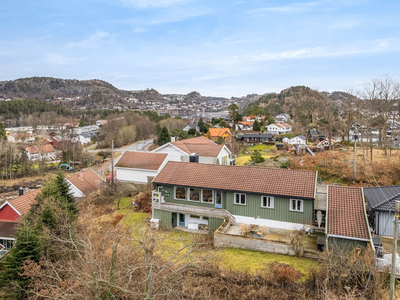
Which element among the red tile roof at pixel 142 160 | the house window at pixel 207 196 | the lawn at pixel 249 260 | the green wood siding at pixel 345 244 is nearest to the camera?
the green wood siding at pixel 345 244

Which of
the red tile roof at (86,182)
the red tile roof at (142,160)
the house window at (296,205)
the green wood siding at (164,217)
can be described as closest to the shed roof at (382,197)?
the house window at (296,205)

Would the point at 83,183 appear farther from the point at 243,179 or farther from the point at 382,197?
the point at 382,197

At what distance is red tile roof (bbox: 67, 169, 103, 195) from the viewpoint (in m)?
28.1

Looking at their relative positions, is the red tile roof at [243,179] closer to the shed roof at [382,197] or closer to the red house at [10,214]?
the shed roof at [382,197]

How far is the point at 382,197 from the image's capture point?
15.2 meters

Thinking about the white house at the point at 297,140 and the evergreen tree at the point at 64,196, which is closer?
the evergreen tree at the point at 64,196

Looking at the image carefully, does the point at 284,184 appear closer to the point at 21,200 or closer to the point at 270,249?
the point at 270,249

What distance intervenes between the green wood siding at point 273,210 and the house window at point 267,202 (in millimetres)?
176

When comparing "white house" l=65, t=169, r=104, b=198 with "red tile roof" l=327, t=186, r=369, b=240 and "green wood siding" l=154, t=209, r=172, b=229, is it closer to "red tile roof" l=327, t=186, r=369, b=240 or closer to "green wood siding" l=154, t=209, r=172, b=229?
"green wood siding" l=154, t=209, r=172, b=229

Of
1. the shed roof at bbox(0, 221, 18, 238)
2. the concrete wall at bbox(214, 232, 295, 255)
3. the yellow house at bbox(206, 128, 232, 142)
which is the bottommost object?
the shed roof at bbox(0, 221, 18, 238)

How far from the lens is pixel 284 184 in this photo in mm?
17781

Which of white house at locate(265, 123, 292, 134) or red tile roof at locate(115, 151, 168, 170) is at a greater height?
white house at locate(265, 123, 292, 134)

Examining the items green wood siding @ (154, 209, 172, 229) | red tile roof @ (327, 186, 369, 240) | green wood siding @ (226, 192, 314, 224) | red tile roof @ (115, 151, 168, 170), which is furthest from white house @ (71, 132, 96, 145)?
red tile roof @ (327, 186, 369, 240)

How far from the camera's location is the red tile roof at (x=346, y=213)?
1391 cm
